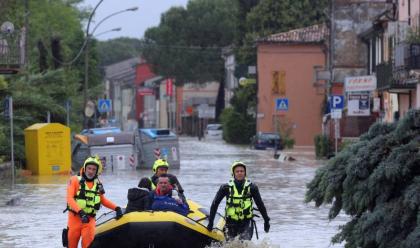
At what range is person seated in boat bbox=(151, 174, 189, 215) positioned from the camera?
47.8 ft

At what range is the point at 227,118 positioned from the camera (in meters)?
89.8

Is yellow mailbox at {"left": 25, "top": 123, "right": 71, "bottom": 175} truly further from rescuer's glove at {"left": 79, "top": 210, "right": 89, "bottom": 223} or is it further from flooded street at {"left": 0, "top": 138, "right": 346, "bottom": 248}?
rescuer's glove at {"left": 79, "top": 210, "right": 89, "bottom": 223}

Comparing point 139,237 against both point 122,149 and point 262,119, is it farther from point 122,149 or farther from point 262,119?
point 262,119

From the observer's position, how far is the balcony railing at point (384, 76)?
163ft

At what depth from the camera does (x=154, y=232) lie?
1395 centimetres

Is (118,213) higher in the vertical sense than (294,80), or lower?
lower

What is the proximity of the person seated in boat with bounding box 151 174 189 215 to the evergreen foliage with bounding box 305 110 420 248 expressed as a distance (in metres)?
1.97

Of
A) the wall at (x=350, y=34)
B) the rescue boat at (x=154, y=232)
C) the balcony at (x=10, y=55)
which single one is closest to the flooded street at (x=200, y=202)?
the rescue boat at (x=154, y=232)

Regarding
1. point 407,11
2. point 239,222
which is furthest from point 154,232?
point 407,11

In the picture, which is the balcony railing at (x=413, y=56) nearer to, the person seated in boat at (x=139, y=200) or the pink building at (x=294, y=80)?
the person seated in boat at (x=139, y=200)

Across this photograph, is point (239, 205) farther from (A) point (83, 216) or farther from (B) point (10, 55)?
(B) point (10, 55)

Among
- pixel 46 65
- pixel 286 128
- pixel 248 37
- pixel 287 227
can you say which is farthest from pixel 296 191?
pixel 248 37

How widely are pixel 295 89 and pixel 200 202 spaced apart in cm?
5847

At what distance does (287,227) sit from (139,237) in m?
7.29
